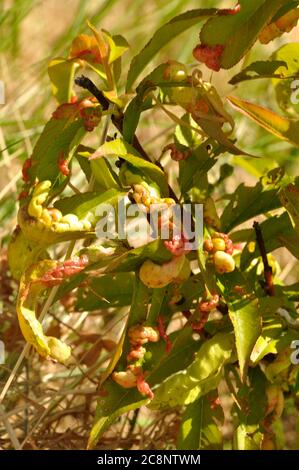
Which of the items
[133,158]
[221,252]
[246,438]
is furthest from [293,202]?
[246,438]

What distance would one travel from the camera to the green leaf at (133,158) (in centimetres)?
95

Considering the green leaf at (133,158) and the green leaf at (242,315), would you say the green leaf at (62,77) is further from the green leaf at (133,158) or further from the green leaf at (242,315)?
the green leaf at (242,315)

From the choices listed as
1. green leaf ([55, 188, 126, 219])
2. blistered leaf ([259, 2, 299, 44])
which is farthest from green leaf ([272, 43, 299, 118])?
green leaf ([55, 188, 126, 219])

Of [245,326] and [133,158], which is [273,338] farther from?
[133,158]

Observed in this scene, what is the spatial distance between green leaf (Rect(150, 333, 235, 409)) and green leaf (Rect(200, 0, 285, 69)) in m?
0.34

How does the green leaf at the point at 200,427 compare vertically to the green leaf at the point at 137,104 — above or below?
below

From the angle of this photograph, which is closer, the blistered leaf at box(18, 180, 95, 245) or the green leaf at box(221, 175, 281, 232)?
the blistered leaf at box(18, 180, 95, 245)

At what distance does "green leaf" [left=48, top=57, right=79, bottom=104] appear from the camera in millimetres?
1119

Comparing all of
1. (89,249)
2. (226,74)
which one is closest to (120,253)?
(89,249)

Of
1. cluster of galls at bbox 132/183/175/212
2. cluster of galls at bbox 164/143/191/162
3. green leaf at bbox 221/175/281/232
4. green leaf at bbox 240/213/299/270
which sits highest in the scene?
cluster of galls at bbox 132/183/175/212

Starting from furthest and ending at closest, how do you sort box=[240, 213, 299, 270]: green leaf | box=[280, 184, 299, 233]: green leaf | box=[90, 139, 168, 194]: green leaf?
box=[240, 213, 299, 270]: green leaf < box=[280, 184, 299, 233]: green leaf < box=[90, 139, 168, 194]: green leaf

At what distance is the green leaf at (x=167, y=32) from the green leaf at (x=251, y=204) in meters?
0.24

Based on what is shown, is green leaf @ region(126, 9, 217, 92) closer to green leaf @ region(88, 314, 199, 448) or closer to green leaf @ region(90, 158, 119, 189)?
green leaf @ region(90, 158, 119, 189)

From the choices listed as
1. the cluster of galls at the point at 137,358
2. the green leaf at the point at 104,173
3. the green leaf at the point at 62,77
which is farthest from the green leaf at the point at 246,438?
the green leaf at the point at 62,77
